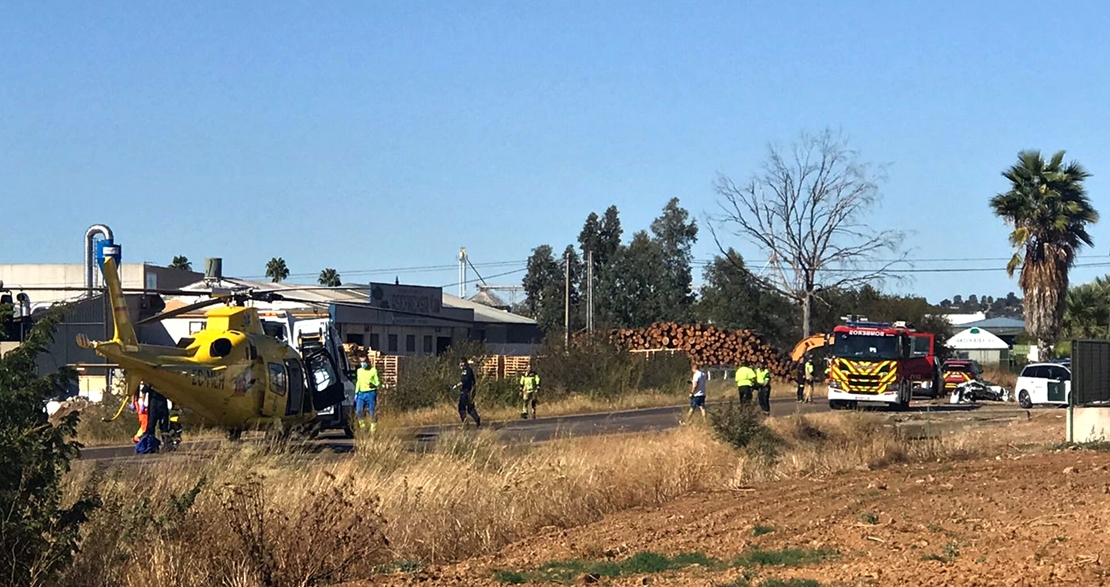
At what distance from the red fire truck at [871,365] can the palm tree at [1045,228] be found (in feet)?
28.5

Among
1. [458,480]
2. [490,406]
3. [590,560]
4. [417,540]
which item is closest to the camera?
[590,560]

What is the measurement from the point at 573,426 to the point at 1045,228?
26383 mm

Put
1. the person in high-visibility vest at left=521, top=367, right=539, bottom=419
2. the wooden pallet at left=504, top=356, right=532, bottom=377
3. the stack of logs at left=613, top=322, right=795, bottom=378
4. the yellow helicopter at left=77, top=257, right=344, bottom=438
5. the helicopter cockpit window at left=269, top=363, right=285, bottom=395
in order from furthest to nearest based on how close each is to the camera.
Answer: the stack of logs at left=613, top=322, right=795, bottom=378
the wooden pallet at left=504, top=356, right=532, bottom=377
the person in high-visibility vest at left=521, top=367, right=539, bottom=419
the helicopter cockpit window at left=269, top=363, right=285, bottom=395
the yellow helicopter at left=77, top=257, right=344, bottom=438

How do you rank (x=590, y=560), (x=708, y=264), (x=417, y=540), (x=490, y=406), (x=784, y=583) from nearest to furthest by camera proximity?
(x=784, y=583)
(x=590, y=560)
(x=417, y=540)
(x=490, y=406)
(x=708, y=264)

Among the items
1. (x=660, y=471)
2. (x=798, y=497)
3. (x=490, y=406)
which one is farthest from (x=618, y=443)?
(x=490, y=406)

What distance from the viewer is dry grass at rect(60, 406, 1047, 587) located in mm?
10531

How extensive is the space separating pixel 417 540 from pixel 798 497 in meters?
4.91

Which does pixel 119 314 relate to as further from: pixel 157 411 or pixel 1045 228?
pixel 1045 228

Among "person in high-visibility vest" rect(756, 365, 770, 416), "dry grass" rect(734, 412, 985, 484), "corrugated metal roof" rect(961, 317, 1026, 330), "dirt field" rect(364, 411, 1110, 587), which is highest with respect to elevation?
"corrugated metal roof" rect(961, 317, 1026, 330)

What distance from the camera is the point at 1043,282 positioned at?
50.1 m

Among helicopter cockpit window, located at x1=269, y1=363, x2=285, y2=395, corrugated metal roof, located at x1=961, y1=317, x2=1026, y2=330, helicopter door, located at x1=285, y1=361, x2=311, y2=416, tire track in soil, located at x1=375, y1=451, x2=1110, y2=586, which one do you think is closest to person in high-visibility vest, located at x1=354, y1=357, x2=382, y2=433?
helicopter door, located at x1=285, y1=361, x2=311, y2=416

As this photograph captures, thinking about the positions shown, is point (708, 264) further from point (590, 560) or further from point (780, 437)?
point (590, 560)

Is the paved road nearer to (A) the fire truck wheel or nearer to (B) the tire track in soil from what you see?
(A) the fire truck wheel

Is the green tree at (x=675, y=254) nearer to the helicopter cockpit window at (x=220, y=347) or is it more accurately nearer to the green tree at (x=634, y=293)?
the green tree at (x=634, y=293)
